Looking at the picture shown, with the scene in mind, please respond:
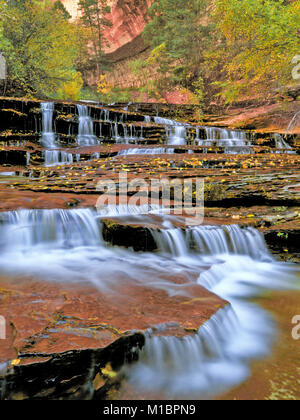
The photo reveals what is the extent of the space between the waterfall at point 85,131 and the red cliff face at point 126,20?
107 feet

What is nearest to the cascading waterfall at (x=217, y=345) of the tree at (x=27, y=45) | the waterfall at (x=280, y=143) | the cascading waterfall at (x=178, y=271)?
the cascading waterfall at (x=178, y=271)

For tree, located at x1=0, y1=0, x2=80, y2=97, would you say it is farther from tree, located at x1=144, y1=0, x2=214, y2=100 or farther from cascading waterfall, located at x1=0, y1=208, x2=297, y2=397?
cascading waterfall, located at x1=0, y1=208, x2=297, y2=397

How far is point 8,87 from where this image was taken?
699 inches

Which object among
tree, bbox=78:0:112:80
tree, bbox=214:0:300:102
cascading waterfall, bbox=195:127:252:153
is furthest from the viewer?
tree, bbox=78:0:112:80

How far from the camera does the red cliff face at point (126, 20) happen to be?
3884cm

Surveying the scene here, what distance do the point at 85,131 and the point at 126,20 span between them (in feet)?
123

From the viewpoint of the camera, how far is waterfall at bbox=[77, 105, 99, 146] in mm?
13188

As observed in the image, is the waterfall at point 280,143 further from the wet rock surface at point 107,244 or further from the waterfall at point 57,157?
the waterfall at point 57,157

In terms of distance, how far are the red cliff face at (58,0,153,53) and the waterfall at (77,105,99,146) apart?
32.5 m

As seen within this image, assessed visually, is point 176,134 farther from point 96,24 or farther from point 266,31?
point 96,24

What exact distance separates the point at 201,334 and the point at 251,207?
3932 millimetres

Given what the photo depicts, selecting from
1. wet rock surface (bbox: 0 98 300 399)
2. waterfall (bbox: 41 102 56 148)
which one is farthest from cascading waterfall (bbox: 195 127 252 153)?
waterfall (bbox: 41 102 56 148)
